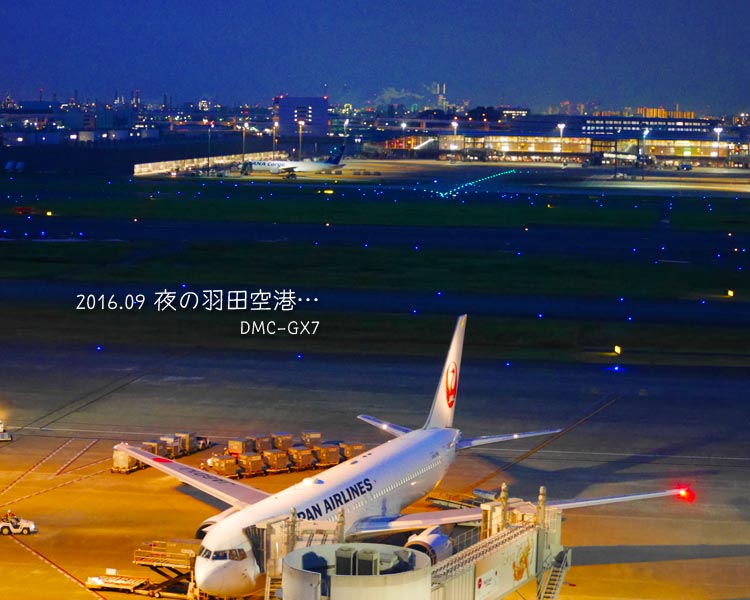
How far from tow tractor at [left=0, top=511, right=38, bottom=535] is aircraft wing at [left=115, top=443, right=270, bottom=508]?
4.19 meters

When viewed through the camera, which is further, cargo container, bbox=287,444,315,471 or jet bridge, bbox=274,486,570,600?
cargo container, bbox=287,444,315,471

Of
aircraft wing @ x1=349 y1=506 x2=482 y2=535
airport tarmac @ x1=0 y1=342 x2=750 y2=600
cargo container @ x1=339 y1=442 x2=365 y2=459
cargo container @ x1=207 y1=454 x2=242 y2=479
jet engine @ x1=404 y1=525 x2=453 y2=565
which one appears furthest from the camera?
cargo container @ x1=339 y1=442 x2=365 y2=459

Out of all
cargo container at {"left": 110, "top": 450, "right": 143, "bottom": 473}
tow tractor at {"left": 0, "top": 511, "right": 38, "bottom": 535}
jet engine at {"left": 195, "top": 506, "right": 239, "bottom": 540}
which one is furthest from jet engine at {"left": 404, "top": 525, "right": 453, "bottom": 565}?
cargo container at {"left": 110, "top": 450, "right": 143, "bottom": 473}

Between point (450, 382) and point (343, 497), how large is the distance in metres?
11.4

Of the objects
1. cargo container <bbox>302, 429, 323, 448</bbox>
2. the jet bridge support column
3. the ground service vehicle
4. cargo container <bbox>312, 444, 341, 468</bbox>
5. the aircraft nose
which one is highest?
the jet bridge support column

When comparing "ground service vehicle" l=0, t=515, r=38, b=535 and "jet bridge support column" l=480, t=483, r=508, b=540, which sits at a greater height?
"jet bridge support column" l=480, t=483, r=508, b=540

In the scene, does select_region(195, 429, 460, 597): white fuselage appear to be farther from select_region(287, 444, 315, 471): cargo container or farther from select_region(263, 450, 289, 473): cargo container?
select_region(263, 450, 289, 473): cargo container

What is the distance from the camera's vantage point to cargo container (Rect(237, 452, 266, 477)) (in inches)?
1820

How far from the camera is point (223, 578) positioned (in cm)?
2964

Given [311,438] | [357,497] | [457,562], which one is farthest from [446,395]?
[457,562]

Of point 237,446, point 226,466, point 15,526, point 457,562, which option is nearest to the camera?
point 457,562

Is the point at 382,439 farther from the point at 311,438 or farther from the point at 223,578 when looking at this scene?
the point at 223,578

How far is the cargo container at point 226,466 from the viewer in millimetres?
46000

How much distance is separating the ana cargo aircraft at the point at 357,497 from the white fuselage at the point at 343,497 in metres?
0.03
